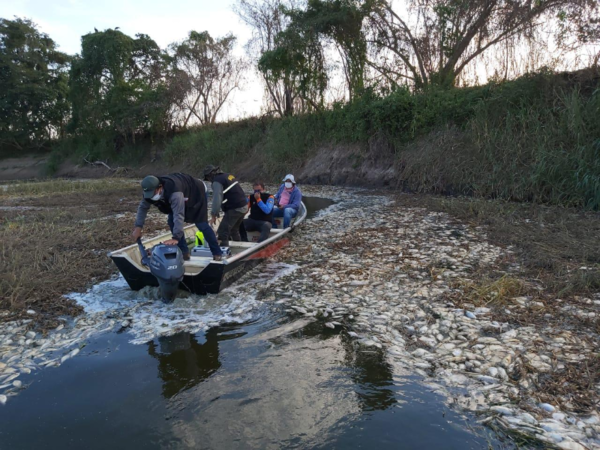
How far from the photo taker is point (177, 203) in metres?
6.35

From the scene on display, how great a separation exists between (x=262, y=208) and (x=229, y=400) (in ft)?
18.6

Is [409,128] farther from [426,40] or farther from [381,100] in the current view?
[426,40]

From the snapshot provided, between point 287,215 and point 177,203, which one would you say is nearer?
point 177,203

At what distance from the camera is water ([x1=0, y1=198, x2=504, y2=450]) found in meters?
3.55

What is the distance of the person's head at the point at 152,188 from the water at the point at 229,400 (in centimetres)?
199

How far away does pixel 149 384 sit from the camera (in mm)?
4375

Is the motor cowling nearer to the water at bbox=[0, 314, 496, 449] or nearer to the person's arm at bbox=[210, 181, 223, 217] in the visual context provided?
the water at bbox=[0, 314, 496, 449]

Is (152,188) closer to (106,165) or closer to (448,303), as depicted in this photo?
(448,303)

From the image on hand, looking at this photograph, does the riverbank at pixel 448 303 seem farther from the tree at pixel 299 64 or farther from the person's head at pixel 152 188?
the tree at pixel 299 64

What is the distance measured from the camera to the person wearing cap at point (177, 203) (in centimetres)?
624

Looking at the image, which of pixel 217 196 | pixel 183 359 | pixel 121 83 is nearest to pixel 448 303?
pixel 183 359

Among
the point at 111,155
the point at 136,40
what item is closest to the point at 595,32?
the point at 136,40

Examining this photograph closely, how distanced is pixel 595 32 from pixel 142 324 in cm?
1876

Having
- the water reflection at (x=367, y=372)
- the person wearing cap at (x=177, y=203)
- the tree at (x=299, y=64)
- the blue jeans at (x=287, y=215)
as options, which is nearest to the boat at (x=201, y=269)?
the person wearing cap at (x=177, y=203)
